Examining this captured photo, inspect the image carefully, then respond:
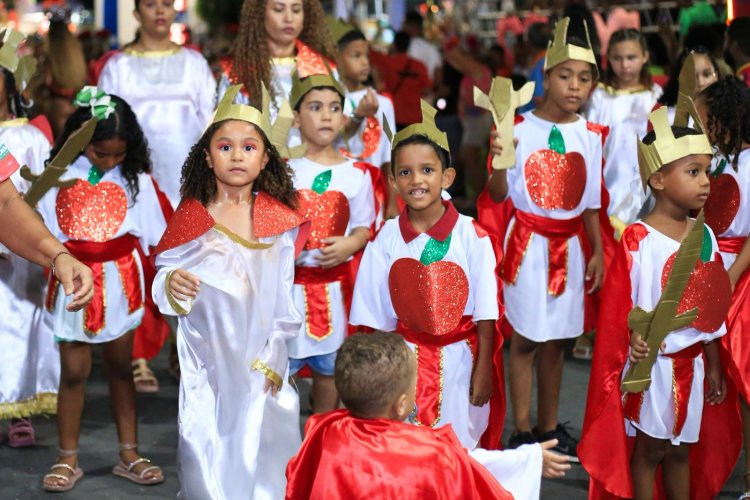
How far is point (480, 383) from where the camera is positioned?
161 inches

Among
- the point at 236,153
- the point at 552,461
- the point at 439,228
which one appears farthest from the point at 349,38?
the point at 552,461

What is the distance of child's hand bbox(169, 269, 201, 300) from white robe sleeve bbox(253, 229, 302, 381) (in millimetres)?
314

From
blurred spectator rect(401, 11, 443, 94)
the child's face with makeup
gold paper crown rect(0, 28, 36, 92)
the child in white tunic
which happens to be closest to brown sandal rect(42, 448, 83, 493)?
the child's face with makeup

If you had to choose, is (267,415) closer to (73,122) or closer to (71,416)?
(71,416)

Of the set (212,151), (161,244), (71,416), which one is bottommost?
(71,416)

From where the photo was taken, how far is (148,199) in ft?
15.8

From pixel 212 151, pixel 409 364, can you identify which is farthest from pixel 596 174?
pixel 409 364

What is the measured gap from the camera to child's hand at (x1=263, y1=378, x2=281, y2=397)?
160 inches

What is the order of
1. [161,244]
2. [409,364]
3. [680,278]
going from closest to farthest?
[409,364]
[680,278]
[161,244]

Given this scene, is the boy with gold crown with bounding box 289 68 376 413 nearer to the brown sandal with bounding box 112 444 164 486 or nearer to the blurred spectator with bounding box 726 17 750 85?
the brown sandal with bounding box 112 444 164 486

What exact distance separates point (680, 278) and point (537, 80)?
3709 millimetres

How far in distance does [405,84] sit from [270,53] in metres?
5.34

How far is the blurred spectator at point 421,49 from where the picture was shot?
1259 cm

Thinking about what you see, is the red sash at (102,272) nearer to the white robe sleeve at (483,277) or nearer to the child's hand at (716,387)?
the white robe sleeve at (483,277)
